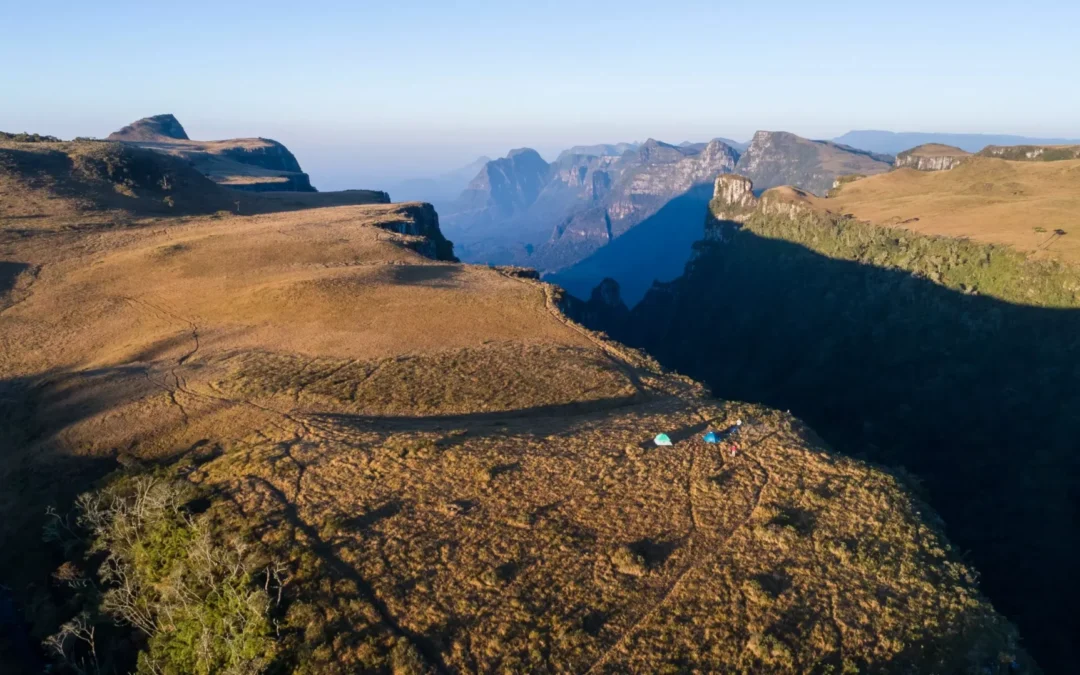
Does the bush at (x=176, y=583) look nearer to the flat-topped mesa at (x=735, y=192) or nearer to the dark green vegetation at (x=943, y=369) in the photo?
the dark green vegetation at (x=943, y=369)

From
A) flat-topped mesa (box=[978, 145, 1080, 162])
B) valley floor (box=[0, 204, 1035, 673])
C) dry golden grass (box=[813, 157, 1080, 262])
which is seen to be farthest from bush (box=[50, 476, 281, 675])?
flat-topped mesa (box=[978, 145, 1080, 162])

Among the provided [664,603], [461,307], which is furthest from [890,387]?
[664,603]

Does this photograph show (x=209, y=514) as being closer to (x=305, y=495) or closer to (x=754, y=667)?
(x=305, y=495)

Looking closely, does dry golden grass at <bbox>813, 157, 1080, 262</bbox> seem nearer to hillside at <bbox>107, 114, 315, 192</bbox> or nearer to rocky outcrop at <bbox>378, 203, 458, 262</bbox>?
rocky outcrop at <bbox>378, 203, 458, 262</bbox>

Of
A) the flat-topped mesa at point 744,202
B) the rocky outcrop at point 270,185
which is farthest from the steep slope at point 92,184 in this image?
the flat-topped mesa at point 744,202

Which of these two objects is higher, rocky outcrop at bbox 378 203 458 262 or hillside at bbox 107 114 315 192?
hillside at bbox 107 114 315 192
